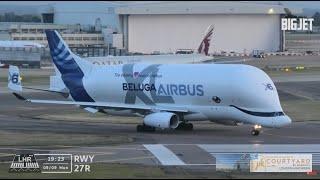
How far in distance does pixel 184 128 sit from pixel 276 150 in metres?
12.7

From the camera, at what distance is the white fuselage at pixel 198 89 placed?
4647 centimetres

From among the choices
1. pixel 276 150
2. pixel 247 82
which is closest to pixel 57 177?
pixel 276 150

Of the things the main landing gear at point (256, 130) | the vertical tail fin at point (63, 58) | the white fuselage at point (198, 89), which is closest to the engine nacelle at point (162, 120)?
the white fuselage at point (198, 89)

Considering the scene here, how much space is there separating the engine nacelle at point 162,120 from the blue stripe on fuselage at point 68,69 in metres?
6.75

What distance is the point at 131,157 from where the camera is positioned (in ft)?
118

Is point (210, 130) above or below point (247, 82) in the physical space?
below

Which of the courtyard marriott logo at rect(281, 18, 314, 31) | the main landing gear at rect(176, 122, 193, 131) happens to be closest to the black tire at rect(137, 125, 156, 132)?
the main landing gear at rect(176, 122, 193, 131)

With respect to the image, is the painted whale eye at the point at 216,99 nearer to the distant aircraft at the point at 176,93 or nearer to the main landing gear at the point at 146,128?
the distant aircraft at the point at 176,93

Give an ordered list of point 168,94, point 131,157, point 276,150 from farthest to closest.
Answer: point 168,94 → point 276,150 → point 131,157

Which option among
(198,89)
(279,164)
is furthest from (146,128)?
(279,164)

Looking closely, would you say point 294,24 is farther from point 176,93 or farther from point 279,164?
point 279,164

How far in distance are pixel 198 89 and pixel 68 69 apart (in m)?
11.3

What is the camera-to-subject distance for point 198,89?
48.5 metres

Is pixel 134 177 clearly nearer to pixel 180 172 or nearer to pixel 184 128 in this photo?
pixel 180 172
